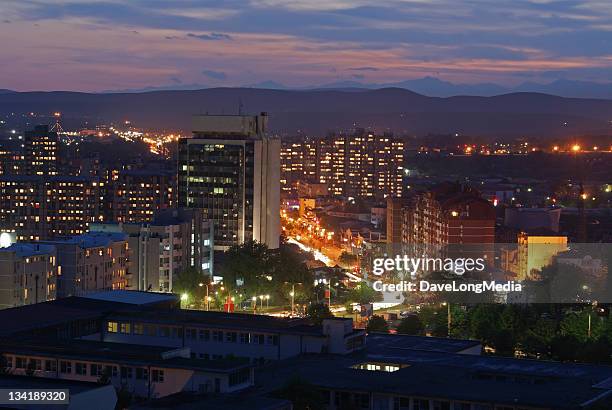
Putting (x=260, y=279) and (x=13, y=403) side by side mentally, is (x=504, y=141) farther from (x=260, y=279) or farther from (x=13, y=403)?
(x=13, y=403)

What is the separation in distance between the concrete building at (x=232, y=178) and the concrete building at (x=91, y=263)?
802 cm

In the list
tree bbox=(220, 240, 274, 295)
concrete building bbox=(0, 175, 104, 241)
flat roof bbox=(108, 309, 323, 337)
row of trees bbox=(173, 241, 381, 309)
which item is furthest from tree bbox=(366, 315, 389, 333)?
concrete building bbox=(0, 175, 104, 241)

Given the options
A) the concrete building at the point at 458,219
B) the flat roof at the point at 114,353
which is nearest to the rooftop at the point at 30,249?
the flat roof at the point at 114,353

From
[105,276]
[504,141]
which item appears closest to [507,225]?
[105,276]

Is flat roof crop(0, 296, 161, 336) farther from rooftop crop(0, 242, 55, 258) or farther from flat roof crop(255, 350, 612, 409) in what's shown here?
rooftop crop(0, 242, 55, 258)

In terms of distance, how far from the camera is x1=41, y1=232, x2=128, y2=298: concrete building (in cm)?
2983

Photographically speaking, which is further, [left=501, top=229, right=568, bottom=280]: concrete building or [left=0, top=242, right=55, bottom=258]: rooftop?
[left=501, top=229, right=568, bottom=280]: concrete building

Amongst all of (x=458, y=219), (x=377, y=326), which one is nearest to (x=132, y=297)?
(x=377, y=326)

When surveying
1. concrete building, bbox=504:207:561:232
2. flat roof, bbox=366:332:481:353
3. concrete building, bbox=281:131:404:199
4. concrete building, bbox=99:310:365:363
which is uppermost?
concrete building, bbox=281:131:404:199

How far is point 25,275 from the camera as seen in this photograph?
28.4 meters

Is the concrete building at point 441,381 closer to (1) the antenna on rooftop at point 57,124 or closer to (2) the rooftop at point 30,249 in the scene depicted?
(2) the rooftop at point 30,249

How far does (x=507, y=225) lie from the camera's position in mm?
46719

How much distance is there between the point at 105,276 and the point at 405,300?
26.2ft
